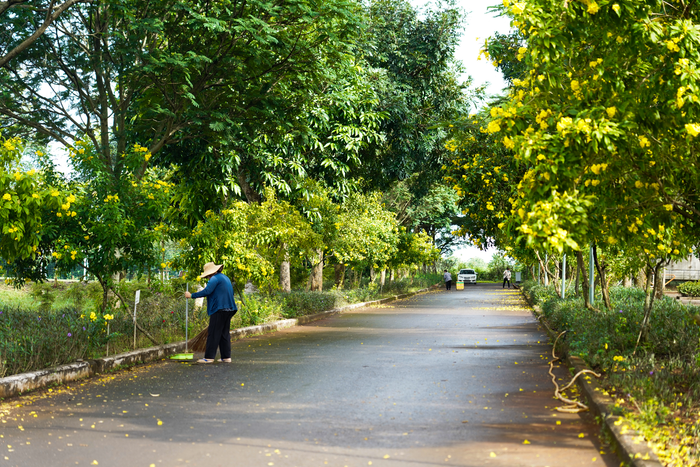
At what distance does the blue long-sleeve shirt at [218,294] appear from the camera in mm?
11496

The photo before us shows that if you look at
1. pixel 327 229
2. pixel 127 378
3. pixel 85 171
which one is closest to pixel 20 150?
pixel 85 171

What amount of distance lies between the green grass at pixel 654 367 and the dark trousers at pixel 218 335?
543 cm

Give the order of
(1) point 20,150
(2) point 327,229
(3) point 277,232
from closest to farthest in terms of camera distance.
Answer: (1) point 20,150 < (3) point 277,232 < (2) point 327,229

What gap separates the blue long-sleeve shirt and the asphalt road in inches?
36.8

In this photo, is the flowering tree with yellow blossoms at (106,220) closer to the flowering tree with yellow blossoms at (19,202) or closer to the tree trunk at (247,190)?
the flowering tree with yellow blossoms at (19,202)

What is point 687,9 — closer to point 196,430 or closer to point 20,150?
point 196,430

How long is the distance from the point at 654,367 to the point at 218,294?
6.70m

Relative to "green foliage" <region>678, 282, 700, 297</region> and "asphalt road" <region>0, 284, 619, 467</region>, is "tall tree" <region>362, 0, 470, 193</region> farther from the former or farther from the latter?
"green foliage" <region>678, 282, 700, 297</region>

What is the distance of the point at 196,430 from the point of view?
6.46 m

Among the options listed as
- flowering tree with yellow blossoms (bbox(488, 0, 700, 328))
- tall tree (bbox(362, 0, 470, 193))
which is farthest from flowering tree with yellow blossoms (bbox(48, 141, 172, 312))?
tall tree (bbox(362, 0, 470, 193))

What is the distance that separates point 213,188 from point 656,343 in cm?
945

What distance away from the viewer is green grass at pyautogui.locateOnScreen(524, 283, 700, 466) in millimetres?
5465

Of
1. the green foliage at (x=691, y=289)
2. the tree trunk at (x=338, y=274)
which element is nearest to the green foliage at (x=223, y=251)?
the tree trunk at (x=338, y=274)

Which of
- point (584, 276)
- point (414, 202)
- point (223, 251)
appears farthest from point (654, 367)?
point (414, 202)
